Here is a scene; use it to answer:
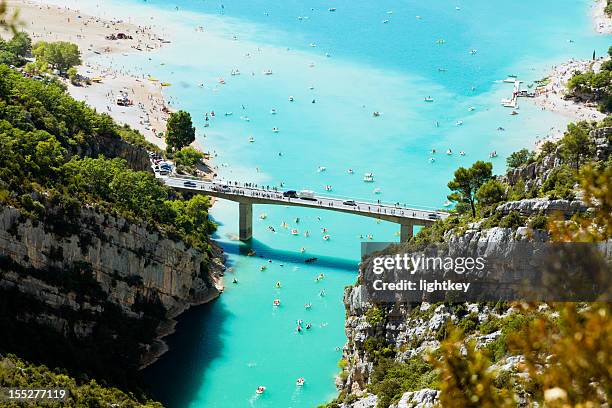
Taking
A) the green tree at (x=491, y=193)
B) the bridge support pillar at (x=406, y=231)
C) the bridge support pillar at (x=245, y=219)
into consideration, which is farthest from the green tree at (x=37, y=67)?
the green tree at (x=491, y=193)

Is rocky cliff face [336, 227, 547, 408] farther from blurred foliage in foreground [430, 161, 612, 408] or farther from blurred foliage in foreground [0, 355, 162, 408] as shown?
blurred foliage in foreground [430, 161, 612, 408]

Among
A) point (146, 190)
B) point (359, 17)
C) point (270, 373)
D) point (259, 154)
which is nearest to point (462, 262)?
point (270, 373)

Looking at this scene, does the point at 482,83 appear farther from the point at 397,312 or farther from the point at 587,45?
the point at 397,312

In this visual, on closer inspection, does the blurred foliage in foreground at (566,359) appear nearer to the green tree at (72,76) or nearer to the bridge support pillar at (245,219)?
the bridge support pillar at (245,219)

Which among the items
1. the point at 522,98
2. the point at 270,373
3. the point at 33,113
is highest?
the point at 522,98

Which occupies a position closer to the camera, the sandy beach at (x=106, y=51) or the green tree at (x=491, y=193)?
the green tree at (x=491, y=193)

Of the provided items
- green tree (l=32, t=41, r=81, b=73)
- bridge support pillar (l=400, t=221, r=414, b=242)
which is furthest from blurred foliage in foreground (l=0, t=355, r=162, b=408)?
green tree (l=32, t=41, r=81, b=73)
